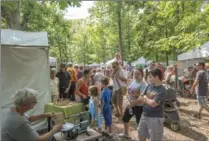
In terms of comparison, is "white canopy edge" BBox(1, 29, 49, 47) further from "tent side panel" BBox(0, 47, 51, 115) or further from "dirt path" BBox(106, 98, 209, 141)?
"dirt path" BBox(106, 98, 209, 141)

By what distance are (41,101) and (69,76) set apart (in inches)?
111

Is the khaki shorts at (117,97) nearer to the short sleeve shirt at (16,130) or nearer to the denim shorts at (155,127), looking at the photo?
the denim shorts at (155,127)

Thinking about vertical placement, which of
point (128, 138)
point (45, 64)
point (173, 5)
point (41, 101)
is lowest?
point (128, 138)

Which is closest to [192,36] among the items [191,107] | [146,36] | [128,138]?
[191,107]

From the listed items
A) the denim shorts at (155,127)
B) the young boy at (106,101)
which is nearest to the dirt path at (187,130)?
the young boy at (106,101)

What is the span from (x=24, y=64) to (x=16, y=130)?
3.46m

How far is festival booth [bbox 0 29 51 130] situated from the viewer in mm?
5125

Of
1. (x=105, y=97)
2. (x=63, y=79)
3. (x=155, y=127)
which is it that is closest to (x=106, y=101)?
(x=105, y=97)

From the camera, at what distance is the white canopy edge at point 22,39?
16.5ft

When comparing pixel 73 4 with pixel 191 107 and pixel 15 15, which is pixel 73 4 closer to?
pixel 191 107

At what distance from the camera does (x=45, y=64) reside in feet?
19.1

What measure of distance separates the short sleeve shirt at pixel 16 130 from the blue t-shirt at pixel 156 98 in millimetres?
1782

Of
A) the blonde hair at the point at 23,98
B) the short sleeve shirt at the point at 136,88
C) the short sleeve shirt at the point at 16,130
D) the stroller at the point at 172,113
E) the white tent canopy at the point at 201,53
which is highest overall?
the white tent canopy at the point at 201,53

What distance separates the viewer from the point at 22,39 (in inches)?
205
